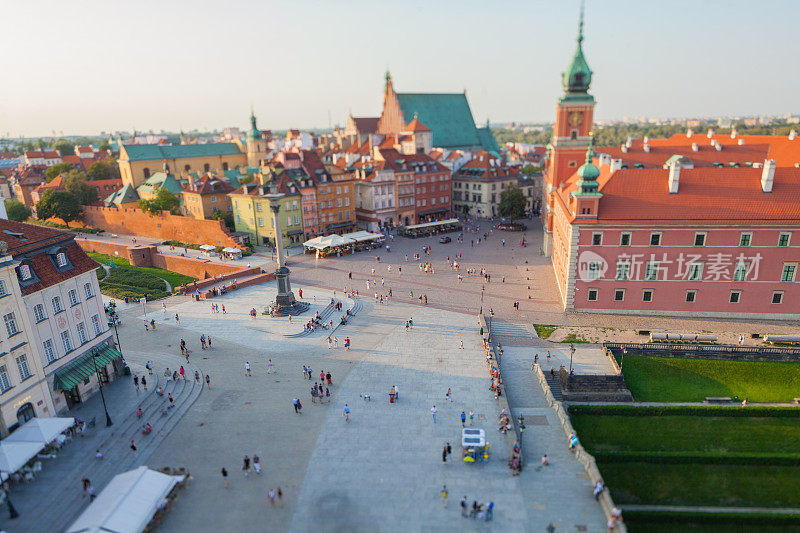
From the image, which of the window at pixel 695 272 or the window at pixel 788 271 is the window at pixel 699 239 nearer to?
the window at pixel 695 272

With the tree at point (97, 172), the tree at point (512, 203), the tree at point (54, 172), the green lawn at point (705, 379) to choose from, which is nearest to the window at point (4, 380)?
the green lawn at point (705, 379)

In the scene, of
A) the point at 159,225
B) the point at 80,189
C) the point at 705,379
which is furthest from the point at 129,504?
the point at 80,189

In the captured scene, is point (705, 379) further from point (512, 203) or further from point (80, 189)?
point (80, 189)

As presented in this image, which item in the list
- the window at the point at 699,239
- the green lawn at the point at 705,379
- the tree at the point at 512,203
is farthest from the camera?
the tree at the point at 512,203

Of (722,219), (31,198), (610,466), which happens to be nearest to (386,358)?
(610,466)

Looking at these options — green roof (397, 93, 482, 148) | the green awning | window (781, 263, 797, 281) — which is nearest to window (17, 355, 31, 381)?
the green awning

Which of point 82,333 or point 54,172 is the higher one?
point 54,172
